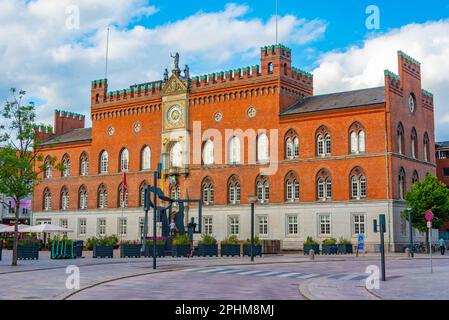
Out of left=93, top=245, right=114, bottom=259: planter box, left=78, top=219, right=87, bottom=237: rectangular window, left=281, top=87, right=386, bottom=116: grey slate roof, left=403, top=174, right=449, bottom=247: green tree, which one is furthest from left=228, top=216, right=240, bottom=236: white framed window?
left=93, top=245, right=114, bottom=259: planter box

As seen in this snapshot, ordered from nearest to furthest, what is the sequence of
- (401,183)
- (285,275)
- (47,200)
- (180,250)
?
(285,275)
(180,250)
(401,183)
(47,200)

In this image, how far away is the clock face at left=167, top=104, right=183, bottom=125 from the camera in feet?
220

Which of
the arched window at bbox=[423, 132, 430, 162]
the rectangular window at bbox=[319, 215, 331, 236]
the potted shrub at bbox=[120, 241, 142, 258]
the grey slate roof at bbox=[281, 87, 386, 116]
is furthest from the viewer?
the arched window at bbox=[423, 132, 430, 162]

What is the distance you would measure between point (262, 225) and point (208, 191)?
7.27 metres

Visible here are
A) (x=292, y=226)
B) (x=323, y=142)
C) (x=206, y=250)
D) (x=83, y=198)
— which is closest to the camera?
(x=206, y=250)

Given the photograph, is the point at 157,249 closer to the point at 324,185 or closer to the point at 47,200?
the point at 324,185

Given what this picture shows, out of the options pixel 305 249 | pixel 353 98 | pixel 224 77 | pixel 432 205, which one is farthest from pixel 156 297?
pixel 224 77

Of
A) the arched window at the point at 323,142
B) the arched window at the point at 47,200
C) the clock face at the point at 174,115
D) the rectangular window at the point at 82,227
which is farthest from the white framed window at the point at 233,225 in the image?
the arched window at the point at 47,200

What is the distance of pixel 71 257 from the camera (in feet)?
131

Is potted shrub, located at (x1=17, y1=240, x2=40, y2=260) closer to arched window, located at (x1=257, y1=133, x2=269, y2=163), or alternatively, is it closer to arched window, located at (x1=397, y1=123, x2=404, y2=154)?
arched window, located at (x1=257, y1=133, x2=269, y2=163)

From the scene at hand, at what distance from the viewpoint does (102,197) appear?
242ft

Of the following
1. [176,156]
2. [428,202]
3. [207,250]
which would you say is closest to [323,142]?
[428,202]

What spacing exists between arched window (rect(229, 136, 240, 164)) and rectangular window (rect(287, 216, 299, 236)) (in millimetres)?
8085

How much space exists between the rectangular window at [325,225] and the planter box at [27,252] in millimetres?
27430
